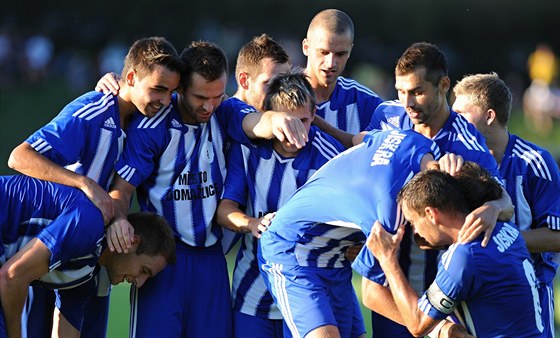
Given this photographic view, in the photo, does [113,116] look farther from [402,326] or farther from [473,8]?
[473,8]

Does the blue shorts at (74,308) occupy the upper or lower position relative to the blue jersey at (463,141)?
lower

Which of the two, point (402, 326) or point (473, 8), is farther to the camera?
point (473, 8)

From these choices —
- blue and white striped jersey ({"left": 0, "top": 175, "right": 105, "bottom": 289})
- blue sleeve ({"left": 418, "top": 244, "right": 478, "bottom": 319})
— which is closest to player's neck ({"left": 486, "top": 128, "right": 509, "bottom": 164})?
blue sleeve ({"left": 418, "top": 244, "right": 478, "bottom": 319})

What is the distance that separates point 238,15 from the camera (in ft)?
84.0

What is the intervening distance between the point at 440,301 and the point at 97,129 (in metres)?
2.58

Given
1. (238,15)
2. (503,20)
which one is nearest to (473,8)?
(503,20)

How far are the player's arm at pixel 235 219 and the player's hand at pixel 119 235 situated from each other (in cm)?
68

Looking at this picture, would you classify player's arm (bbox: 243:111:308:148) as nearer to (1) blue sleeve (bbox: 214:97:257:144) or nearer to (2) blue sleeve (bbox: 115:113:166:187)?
(1) blue sleeve (bbox: 214:97:257:144)

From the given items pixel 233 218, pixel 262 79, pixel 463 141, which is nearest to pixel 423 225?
pixel 463 141

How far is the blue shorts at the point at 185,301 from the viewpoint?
21.9ft

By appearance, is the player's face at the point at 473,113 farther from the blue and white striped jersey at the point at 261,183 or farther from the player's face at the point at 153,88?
the player's face at the point at 153,88

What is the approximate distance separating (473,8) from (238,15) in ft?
23.8

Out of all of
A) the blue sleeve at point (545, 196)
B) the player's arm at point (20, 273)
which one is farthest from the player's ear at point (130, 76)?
the blue sleeve at point (545, 196)

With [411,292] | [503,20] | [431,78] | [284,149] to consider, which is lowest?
[503,20]
